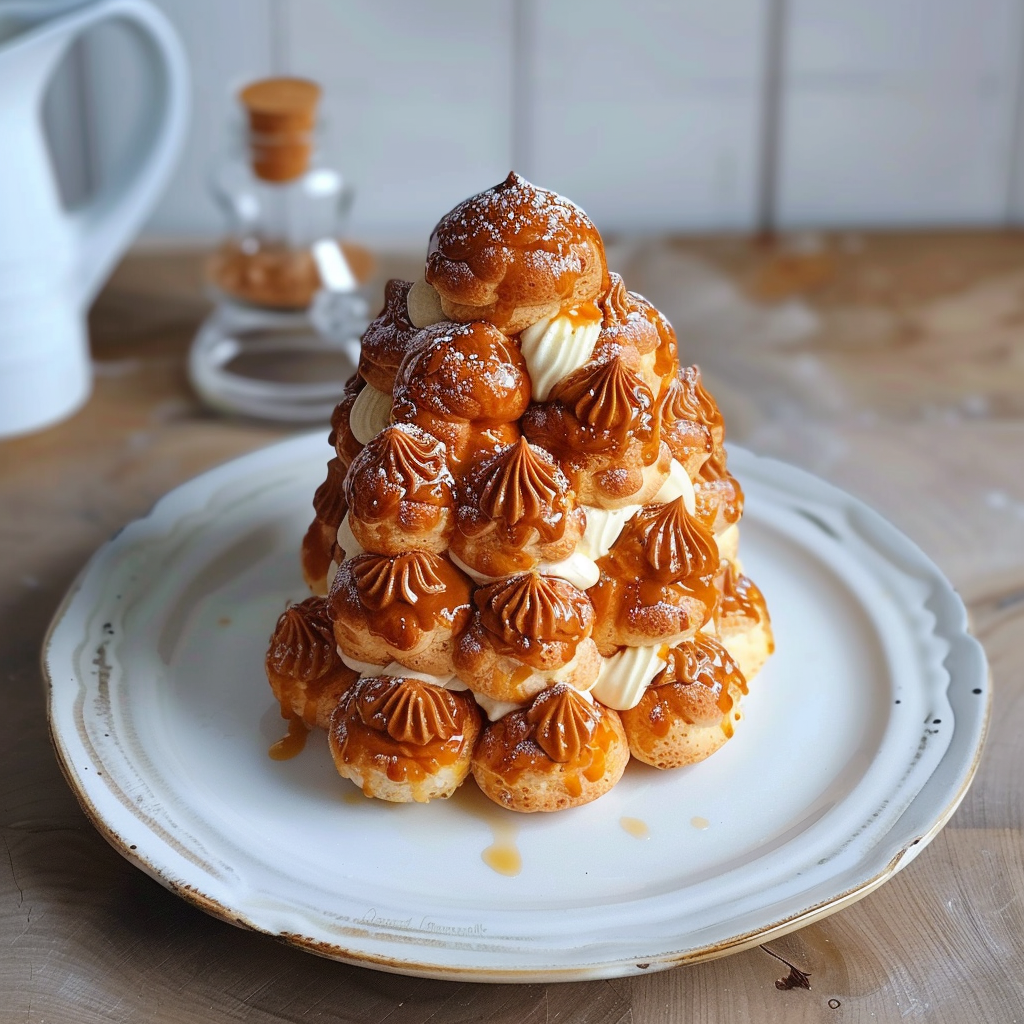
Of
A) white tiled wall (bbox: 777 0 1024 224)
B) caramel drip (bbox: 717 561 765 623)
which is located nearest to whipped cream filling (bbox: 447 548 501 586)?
caramel drip (bbox: 717 561 765 623)

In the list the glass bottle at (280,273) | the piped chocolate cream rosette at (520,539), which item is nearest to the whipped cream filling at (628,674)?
the piped chocolate cream rosette at (520,539)

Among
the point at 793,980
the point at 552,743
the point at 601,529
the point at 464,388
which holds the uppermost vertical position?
the point at 464,388

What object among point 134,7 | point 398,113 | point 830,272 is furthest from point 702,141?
point 134,7

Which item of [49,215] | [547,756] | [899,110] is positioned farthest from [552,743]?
[899,110]

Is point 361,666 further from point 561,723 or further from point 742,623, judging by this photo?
point 742,623

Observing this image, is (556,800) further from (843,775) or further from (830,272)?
(830,272)

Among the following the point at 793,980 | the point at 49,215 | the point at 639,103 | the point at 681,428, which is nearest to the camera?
the point at 793,980

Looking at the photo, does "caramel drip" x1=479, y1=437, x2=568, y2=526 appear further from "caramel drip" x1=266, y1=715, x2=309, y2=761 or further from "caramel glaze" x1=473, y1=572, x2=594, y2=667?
"caramel drip" x1=266, y1=715, x2=309, y2=761
